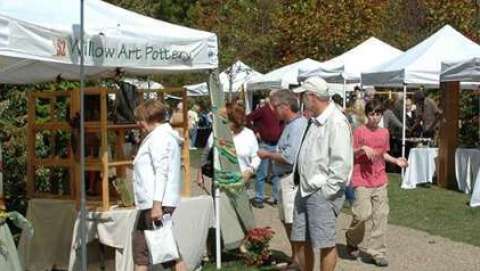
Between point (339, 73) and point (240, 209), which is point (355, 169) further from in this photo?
point (339, 73)

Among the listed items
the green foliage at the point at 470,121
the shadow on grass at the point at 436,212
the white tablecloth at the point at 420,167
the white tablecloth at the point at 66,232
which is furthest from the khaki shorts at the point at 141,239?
the green foliage at the point at 470,121

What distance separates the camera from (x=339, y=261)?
908cm

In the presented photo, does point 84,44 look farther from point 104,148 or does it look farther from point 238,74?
point 238,74

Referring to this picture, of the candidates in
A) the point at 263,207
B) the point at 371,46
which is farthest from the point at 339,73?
the point at 263,207

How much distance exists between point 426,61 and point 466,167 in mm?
2705

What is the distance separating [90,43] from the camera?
22.3 feet

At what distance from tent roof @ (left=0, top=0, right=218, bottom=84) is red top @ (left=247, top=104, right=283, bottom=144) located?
5284mm

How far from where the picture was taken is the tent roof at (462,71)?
48.2 ft

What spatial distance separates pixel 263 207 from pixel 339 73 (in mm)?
7991

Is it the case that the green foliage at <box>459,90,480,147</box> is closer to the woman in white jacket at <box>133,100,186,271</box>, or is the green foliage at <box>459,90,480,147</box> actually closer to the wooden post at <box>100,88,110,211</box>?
the wooden post at <box>100,88,110,211</box>

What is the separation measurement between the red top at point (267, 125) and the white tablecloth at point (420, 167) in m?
3.63

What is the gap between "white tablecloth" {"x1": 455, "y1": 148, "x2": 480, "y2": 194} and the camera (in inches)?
594

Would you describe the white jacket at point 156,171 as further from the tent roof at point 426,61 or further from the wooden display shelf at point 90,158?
the tent roof at point 426,61

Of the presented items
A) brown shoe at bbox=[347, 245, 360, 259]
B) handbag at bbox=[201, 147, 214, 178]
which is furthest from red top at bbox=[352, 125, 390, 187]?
handbag at bbox=[201, 147, 214, 178]
